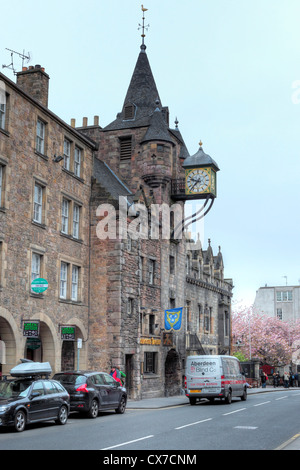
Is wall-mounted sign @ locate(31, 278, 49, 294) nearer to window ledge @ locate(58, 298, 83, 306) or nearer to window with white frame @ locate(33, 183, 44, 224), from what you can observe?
window with white frame @ locate(33, 183, 44, 224)

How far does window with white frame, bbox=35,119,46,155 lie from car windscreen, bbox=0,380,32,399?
A: 481 inches

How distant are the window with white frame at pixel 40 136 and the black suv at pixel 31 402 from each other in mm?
11850

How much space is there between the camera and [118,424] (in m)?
17.5

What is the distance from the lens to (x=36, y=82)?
28.4 meters

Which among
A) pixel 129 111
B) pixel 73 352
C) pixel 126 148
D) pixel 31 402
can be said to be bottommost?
pixel 31 402

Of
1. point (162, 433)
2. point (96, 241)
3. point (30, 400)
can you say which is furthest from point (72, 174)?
point (162, 433)

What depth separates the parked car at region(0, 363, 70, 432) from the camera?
51.1 ft

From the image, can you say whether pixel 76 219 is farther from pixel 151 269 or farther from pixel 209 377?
pixel 209 377

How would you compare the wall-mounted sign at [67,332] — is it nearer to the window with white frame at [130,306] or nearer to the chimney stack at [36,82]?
the window with white frame at [130,306]

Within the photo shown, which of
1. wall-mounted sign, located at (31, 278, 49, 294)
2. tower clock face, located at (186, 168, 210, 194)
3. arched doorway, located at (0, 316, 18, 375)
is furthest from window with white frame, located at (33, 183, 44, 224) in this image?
tower clock face, located at (186, 168, 210, 194)

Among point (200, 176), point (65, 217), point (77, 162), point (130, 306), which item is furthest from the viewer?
point (200, 176)

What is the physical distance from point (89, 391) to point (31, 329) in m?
4.58
